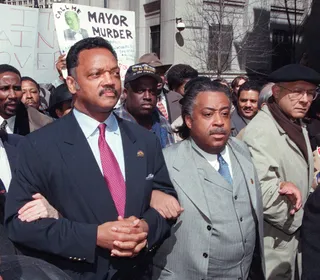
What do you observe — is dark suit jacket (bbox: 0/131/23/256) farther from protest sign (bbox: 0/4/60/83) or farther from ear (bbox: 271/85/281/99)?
protest sign (bbox: 0/4/60/83)

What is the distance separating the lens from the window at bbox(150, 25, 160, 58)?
19.4m

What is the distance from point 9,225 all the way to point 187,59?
51.4 feet

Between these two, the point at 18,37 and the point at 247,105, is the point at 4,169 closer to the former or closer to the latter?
the point at 247,105

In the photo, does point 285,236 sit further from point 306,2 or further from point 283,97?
point 306,2

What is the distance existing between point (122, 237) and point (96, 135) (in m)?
0.55

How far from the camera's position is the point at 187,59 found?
1731cm

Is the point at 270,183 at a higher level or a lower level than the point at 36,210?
lower

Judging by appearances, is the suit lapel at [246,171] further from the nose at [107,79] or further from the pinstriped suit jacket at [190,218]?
the nose at [107,79]

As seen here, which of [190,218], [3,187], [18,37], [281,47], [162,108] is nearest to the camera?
[190,218]

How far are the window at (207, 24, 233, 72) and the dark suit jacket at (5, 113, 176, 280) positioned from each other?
15.2 meters

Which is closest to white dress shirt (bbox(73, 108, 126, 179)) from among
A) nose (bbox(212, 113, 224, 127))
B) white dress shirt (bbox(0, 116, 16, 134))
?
nose (bbox(212, 113, 224, 127))

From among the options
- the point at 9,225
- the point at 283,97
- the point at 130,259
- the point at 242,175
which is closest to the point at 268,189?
the point at 242,175

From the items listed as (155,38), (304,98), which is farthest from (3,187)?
(155,38)

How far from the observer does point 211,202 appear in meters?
2.67
